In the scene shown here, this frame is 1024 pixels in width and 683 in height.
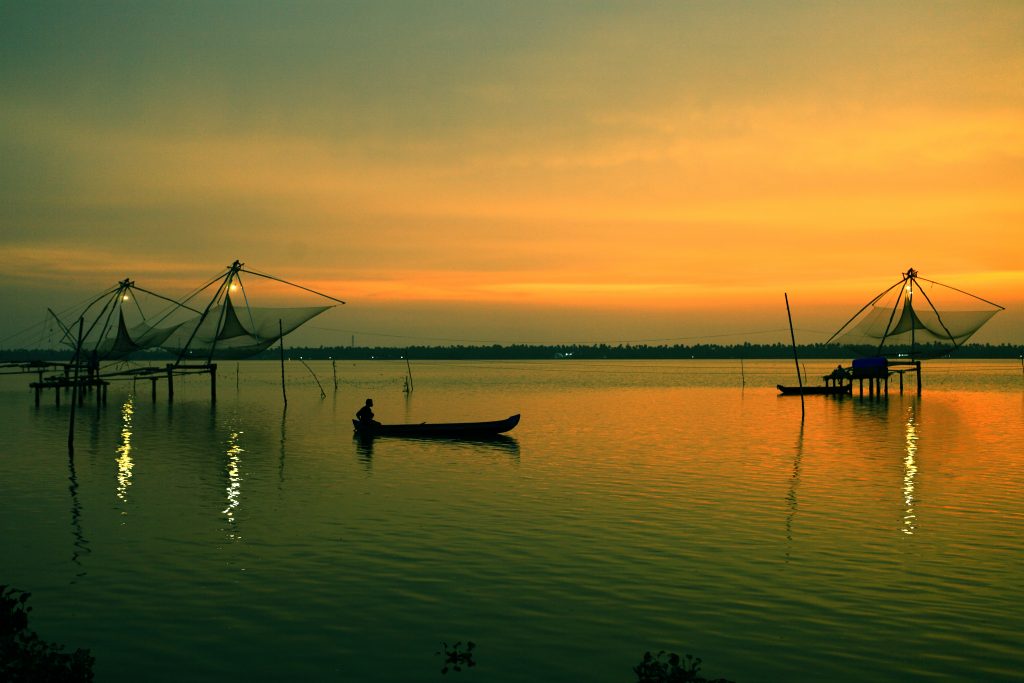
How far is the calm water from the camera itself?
8.87m

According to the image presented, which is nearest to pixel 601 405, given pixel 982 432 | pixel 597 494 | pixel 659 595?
pixel 982 432

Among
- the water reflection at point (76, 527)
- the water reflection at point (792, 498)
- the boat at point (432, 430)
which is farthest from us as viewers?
the boat at point (432, 430)

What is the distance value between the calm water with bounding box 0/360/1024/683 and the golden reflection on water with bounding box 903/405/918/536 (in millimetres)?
128

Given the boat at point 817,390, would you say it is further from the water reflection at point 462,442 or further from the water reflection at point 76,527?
the water reflection at point 76,527

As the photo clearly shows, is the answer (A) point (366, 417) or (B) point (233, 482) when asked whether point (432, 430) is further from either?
(B) point (233, 482)

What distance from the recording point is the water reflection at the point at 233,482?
15.5 metres

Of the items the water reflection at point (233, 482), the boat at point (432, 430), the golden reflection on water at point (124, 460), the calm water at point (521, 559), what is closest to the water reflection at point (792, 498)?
the calm water at point (521, 559)

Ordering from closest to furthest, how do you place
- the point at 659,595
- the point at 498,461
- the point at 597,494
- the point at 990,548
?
the point at 659,595 → the point at 990,548 → the point at 597,494 → the point at 498,461

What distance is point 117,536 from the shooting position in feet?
47.1

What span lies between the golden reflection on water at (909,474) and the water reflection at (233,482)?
11307 millimetres

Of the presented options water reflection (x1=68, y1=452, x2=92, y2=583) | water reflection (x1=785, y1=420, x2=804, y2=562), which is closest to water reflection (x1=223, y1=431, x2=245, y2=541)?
water reflection (x1=68, y1=452, x2=92, y2=583)

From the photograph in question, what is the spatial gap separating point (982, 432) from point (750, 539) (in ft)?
81.4

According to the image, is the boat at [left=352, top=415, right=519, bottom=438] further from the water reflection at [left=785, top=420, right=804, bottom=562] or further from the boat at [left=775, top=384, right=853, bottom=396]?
the boat at [left=775, top=384, right=853, bottom=396]

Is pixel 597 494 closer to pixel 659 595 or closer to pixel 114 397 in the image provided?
pixel 659 595
